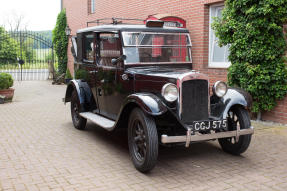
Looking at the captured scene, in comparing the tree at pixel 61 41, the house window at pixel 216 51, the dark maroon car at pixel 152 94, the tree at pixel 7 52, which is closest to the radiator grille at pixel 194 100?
the dark maroon car at pixel 152 94

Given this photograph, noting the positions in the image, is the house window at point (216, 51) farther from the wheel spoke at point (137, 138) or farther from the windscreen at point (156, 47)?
the wheel spoke at point (137, 138)

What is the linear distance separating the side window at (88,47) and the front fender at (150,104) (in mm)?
2097

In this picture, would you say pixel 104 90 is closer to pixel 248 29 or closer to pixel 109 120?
pixel 109 120

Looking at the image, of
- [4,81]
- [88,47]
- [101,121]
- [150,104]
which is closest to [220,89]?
[150,104]

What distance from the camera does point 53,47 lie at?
1964 centimetres

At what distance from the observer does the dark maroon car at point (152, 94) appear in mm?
4211

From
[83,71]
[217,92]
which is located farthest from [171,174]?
[83,71]

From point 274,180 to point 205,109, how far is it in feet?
4.08

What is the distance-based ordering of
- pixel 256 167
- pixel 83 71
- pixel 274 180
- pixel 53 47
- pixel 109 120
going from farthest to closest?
pixel 53 47 → pixel 83 71 → pixel 109 120 → pixel 256 167 → pixel 274 180

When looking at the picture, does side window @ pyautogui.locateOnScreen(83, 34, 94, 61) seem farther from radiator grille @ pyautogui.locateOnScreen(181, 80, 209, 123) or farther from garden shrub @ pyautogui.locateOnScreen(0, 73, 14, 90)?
garden shrub @ pyautogui.locateOnScreen(0, 73, 14, 90)

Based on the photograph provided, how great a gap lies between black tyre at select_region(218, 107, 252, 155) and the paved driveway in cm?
14

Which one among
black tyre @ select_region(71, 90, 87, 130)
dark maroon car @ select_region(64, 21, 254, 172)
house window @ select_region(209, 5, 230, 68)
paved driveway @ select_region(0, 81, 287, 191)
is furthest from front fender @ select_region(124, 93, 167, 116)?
house window @ select_region(209, 5, 230, 68)

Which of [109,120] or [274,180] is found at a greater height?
[109,120]

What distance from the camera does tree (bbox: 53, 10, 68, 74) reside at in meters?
18.3
